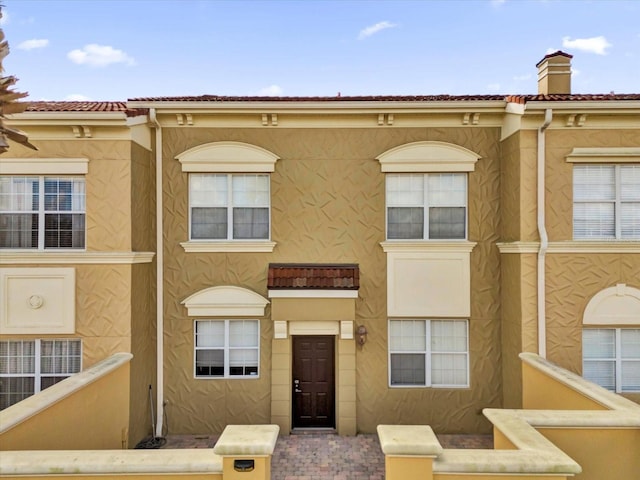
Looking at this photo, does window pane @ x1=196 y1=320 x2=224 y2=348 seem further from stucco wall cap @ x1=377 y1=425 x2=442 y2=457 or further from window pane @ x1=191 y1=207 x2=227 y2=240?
stucco wall cap @ x1=377 y1=425 x2=442 y2=457

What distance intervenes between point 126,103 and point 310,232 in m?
A: 5.48

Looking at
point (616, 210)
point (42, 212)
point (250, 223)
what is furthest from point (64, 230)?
point (616, 210)

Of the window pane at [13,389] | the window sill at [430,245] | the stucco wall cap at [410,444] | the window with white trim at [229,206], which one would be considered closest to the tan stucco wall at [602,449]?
the stucco wall cap at [410,444]

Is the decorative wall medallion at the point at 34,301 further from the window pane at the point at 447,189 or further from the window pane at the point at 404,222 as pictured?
the window pane at the point at 447,189

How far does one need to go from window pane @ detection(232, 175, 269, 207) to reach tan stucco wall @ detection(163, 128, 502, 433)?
27 cm

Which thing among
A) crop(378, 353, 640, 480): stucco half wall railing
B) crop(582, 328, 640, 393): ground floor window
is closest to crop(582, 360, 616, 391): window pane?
crop(582, 328, 640, 393): ground floor window

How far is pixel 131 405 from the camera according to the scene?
902cm

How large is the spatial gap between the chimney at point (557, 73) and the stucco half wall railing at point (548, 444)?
24.1ft

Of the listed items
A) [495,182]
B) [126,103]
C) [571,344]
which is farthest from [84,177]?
[571,344]

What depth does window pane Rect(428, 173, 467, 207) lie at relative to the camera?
1036cm

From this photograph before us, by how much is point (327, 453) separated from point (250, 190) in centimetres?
639

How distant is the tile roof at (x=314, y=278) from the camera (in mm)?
9750

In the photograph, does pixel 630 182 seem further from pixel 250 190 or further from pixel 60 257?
pixel 60 257

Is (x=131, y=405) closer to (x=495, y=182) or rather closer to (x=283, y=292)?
(x=283, y=292)
